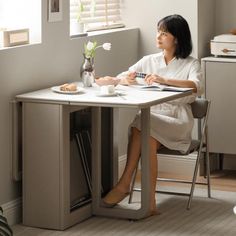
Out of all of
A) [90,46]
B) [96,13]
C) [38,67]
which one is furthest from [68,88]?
Result: [96,13]

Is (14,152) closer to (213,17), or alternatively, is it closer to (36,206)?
(36,206)

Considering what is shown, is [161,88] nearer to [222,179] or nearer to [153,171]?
[153,171]

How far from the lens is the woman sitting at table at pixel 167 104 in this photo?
5004 mm

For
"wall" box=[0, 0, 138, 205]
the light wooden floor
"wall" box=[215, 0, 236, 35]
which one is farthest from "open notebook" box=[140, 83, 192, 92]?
"wall" box=[215, 0, 236, 35]

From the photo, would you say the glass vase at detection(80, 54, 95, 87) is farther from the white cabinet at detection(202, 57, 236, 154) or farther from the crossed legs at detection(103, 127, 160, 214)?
the white cabinet at detection(202, 57, 236, 154)

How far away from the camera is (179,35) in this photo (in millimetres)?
5195

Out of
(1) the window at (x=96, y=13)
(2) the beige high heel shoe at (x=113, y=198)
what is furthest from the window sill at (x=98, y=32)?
(2) the beige high heel shoe at (x=113, y=198)

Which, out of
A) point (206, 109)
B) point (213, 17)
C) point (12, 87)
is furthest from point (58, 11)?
point (213, 17)

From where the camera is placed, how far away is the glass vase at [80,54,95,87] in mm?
5020

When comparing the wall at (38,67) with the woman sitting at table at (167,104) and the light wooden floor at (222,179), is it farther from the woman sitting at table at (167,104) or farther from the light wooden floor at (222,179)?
the light wooden floor at (222,179)

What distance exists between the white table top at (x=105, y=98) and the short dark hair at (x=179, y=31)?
42 cm

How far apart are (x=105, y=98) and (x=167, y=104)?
0.71 metres

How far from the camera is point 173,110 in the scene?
5.16 meters

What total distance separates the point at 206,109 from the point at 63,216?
1246 millimetres
